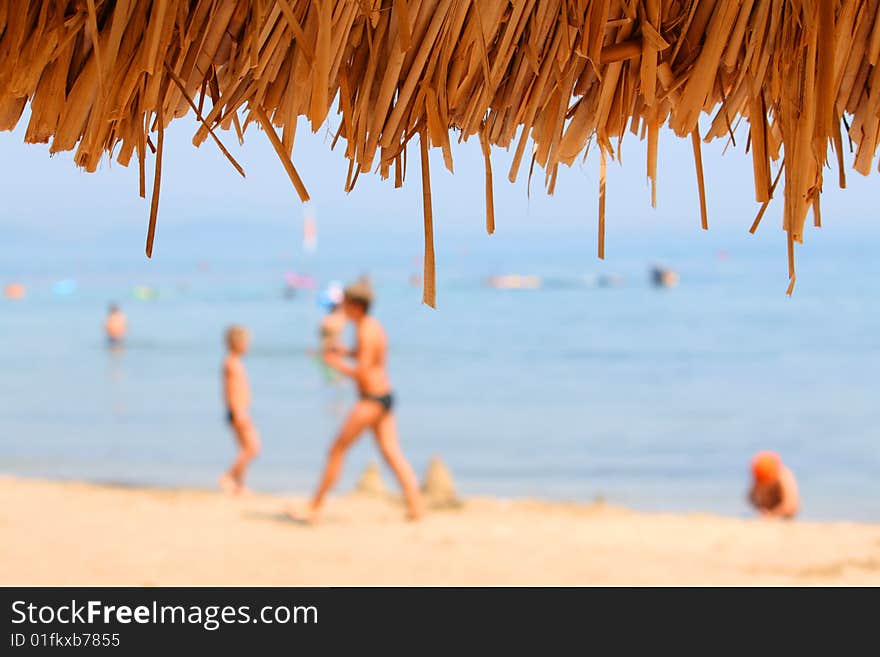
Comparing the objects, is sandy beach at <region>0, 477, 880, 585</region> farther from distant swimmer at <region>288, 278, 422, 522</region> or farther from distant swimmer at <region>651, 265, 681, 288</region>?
distant swimmer at <region>651, 265, 681, 288</region>

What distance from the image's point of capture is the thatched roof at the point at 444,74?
1.14 meters

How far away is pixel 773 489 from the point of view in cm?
689

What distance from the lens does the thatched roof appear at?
1142mm

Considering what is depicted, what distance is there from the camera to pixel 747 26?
128 cm

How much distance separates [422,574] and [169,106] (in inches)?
171

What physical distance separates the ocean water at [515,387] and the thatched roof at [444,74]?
355cm

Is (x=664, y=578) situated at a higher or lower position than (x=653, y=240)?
lower

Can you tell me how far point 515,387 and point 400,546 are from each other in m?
9.68

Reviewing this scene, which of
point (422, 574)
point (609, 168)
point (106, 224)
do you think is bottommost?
point (422, 574)

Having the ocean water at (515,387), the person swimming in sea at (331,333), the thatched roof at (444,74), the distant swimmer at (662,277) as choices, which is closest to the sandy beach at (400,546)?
the person swimming in sea at (331,333)

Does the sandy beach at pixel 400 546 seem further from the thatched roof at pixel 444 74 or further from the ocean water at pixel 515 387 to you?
the thatched roof at pixel 444 74

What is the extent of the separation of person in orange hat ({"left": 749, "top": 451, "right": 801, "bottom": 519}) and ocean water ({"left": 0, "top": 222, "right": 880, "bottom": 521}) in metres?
1.44
